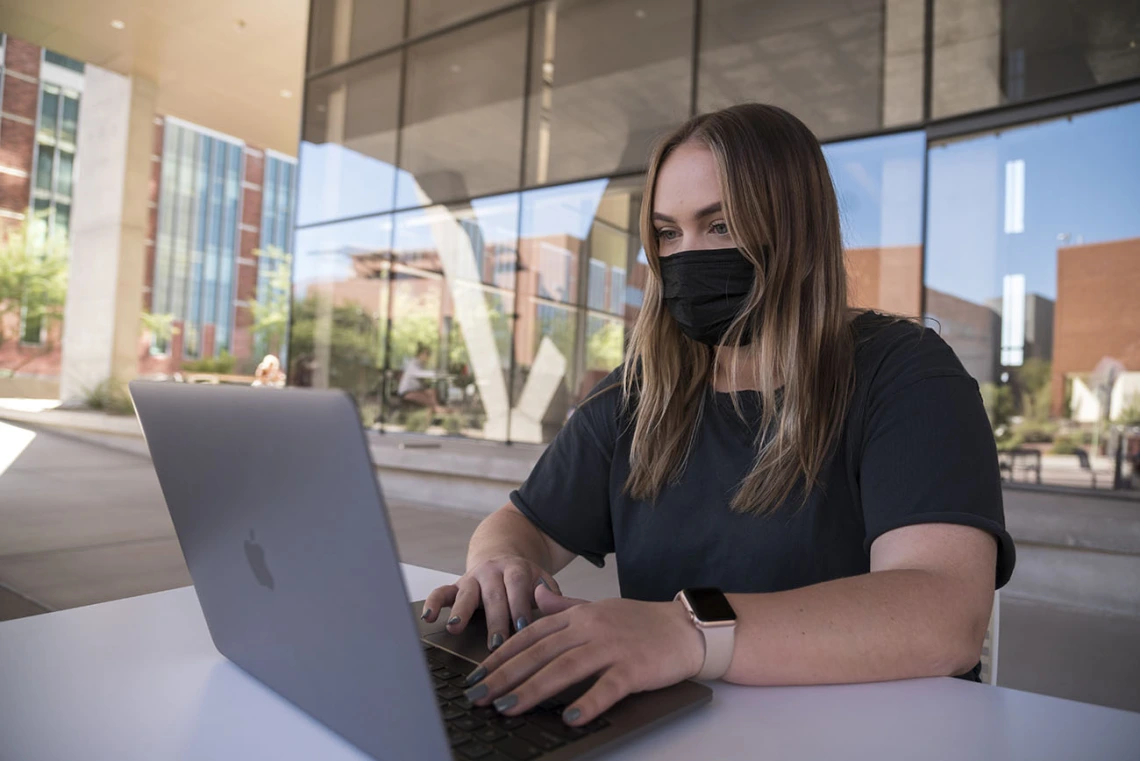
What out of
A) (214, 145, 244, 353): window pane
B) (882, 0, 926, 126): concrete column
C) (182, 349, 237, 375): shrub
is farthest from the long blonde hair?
(214, 145, 244, 353): window pane

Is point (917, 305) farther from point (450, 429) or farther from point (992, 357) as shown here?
point (450, 429)

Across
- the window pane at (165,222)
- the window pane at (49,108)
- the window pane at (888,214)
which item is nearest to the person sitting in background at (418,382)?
the window pane at (888,214)

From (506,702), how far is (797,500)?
0.68 m

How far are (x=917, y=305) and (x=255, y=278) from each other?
41.1 meters

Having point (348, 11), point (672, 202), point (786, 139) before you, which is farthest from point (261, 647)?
point (348, 11)

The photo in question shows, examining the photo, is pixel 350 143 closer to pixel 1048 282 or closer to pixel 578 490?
pixel 1048 282

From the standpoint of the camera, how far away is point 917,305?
525 cm

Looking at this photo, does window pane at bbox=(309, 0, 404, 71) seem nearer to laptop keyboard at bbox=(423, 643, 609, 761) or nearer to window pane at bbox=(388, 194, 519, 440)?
window pane at bbox=(388, 194, 519, 440)

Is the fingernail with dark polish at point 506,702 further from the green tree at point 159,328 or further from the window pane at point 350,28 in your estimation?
the green tree at point 159,328

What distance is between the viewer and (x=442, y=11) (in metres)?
8.34

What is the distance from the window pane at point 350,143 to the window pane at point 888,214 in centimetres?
533

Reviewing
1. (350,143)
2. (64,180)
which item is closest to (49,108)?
(64,180)

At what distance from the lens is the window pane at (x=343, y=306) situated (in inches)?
345

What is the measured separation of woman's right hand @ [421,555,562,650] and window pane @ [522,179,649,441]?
6021 millimetres
